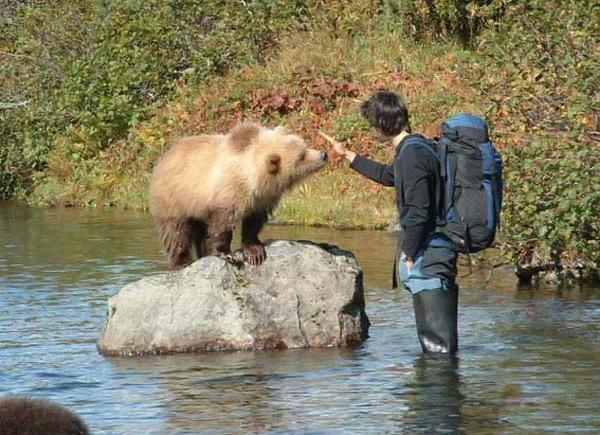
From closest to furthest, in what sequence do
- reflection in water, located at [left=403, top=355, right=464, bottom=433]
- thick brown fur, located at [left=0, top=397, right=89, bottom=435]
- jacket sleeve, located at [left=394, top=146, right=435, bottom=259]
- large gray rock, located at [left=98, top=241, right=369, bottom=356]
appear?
1. thick brown fur, located at [left=0, top=397, right=89, bottom=435]
2. reflection in water, located at [left=403, top=355, right=464, bottom=433]
3. jacket sleeve, located at [left=394, top=146, right=435, bottom=259]
4. large gray rock, located at [left=98, top=241, right=369, bottom=356]

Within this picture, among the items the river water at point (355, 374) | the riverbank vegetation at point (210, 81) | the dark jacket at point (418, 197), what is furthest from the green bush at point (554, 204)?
the riverbank vegetation at point (210, 81)

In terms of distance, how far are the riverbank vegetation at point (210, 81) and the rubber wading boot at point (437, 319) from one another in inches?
295

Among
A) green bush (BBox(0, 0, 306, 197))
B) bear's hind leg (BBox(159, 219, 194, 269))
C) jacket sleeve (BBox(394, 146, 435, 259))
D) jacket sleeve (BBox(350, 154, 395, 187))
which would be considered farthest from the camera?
green bush (BBox(0, 0, 306, 197))

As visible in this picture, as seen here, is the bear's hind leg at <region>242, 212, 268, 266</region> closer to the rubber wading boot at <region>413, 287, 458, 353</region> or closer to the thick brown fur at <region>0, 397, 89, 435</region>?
the rubber wading boot at <region>413, 287, 458, 353</region>

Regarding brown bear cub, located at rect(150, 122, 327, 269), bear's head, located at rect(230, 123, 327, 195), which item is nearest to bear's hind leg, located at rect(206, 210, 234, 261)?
brown bear cub, located at rect(150, 122, 327, 269)

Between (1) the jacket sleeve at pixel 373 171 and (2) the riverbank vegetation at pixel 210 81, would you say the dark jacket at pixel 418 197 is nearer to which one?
(1) the jacket sleeve at pixel 373 171

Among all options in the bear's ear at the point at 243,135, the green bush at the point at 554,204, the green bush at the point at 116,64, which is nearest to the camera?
the bear's ear at the point at 243,135

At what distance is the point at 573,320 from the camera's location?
1178 cm

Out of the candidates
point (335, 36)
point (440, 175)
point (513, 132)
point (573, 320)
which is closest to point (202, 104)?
point (335, 36)

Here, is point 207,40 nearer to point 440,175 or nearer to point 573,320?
point 573,320

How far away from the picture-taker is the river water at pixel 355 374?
8.66 meters

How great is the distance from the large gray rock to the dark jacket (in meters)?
1.38

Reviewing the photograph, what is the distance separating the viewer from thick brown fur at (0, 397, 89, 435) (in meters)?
4.98

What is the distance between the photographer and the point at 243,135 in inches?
429
